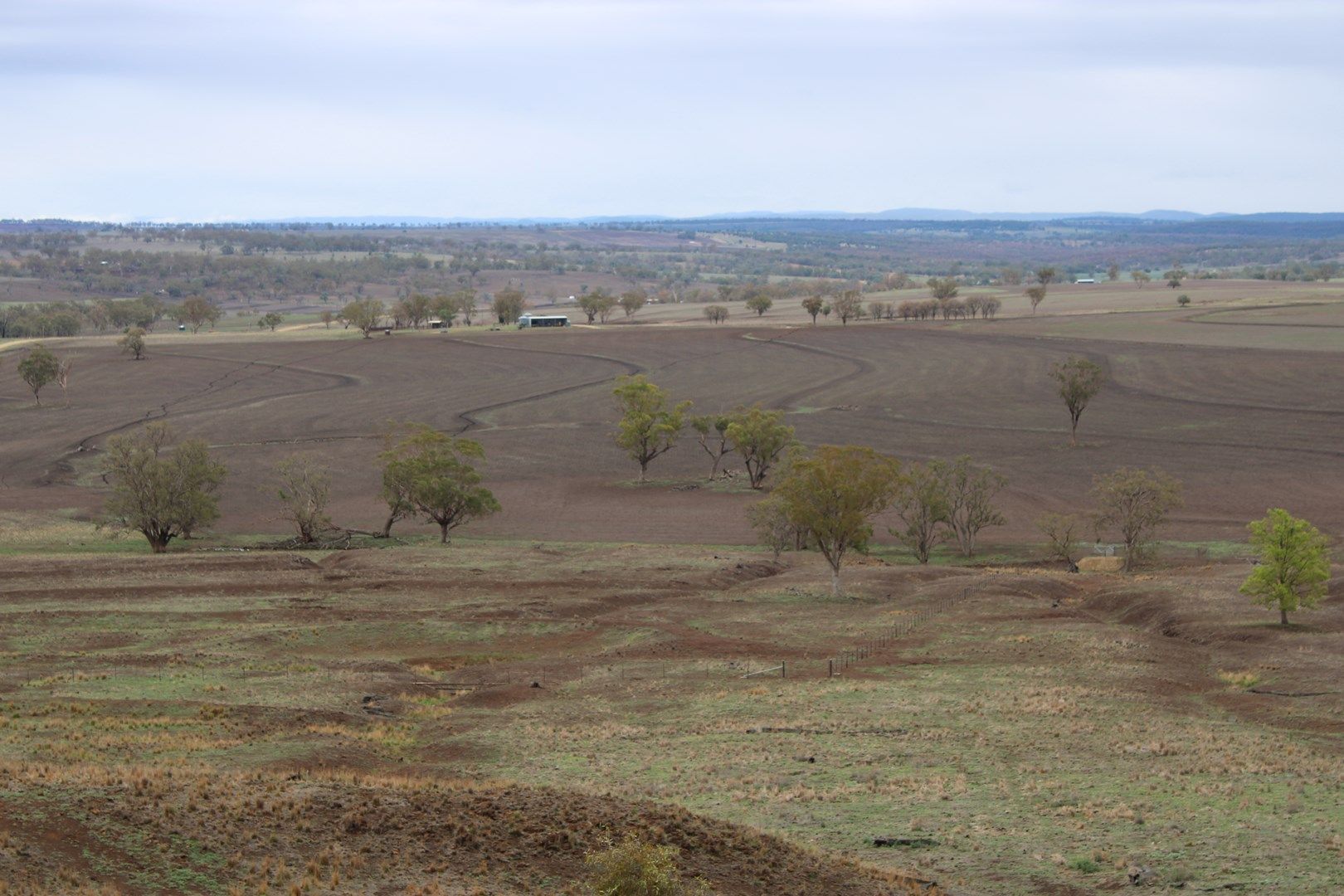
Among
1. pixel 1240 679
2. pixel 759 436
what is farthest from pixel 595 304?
pixel 1240 679

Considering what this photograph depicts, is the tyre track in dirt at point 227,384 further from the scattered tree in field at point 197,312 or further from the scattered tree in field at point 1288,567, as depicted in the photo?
the scattered tree in field at point 1288,567

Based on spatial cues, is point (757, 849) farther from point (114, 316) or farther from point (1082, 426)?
point (114, 316)

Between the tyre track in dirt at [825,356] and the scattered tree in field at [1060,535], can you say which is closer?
the scattered tree in field at [1060,535]

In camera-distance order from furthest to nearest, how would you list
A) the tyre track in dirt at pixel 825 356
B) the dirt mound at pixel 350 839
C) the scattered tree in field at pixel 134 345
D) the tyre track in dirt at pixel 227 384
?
the scattered tree in field at pixel 134 345
the tyre track in dirt at pixel 825 356
the tyre track in dirt at pixel 227 384
the dirt mound at pixel 350 839

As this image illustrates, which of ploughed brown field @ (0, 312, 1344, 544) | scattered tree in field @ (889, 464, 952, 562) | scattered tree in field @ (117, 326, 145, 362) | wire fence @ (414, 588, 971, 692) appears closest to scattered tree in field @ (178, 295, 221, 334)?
ploughed brown field @ (0, 312, 1344, 544)

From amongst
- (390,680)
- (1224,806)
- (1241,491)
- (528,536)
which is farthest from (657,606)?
(1241,491)

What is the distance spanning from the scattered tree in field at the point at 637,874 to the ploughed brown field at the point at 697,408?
4960 centimetres

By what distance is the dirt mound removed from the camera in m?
18.5

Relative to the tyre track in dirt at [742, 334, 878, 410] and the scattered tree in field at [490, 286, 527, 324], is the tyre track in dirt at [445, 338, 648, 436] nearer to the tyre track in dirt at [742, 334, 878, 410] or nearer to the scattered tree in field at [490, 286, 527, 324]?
the tyre track in dirt at [742, 334, 878, 410]

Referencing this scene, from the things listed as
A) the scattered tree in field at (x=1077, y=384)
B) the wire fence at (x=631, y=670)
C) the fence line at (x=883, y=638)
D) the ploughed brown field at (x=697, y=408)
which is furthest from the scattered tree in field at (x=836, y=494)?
the scattered tree in field at (x=1077, y=384)

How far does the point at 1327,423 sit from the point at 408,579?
69.7 meters

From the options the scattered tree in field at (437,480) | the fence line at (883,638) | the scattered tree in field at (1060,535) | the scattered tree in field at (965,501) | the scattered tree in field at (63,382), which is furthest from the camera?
the scattered tree in field at (63,382)

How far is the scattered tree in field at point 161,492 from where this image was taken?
6300cm

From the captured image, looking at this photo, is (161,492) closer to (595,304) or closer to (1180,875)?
(1180,875)
